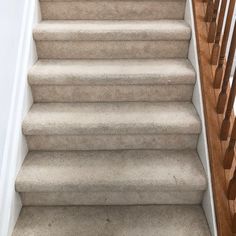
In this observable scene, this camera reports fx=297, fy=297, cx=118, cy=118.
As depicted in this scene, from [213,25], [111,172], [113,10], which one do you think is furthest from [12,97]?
[213,25]

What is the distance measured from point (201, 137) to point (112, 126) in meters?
0.49

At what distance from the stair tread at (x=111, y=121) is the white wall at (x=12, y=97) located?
0.11m

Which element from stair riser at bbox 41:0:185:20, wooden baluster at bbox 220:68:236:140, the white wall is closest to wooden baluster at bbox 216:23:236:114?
wooden baluster at bbox 220:68:236:140

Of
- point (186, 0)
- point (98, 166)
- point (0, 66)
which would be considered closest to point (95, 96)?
point (98, 166)

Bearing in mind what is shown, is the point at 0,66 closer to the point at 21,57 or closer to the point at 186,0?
the point at 21,57

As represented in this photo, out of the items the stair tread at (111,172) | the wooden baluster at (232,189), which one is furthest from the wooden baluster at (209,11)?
the wooden baluster at (232,189)

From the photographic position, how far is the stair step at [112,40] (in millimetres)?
1845

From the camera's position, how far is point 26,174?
1536 mm

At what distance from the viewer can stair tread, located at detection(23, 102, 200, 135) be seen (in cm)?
162

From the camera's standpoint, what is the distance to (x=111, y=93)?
1796 millimetres

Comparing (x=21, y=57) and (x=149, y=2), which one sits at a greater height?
(x=149, y=2)

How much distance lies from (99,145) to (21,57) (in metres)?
0.66

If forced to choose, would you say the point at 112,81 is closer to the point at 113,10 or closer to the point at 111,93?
the point at 111,93

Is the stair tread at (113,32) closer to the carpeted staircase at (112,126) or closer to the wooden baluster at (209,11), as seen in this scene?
the carpeted staircase at (112,126)
